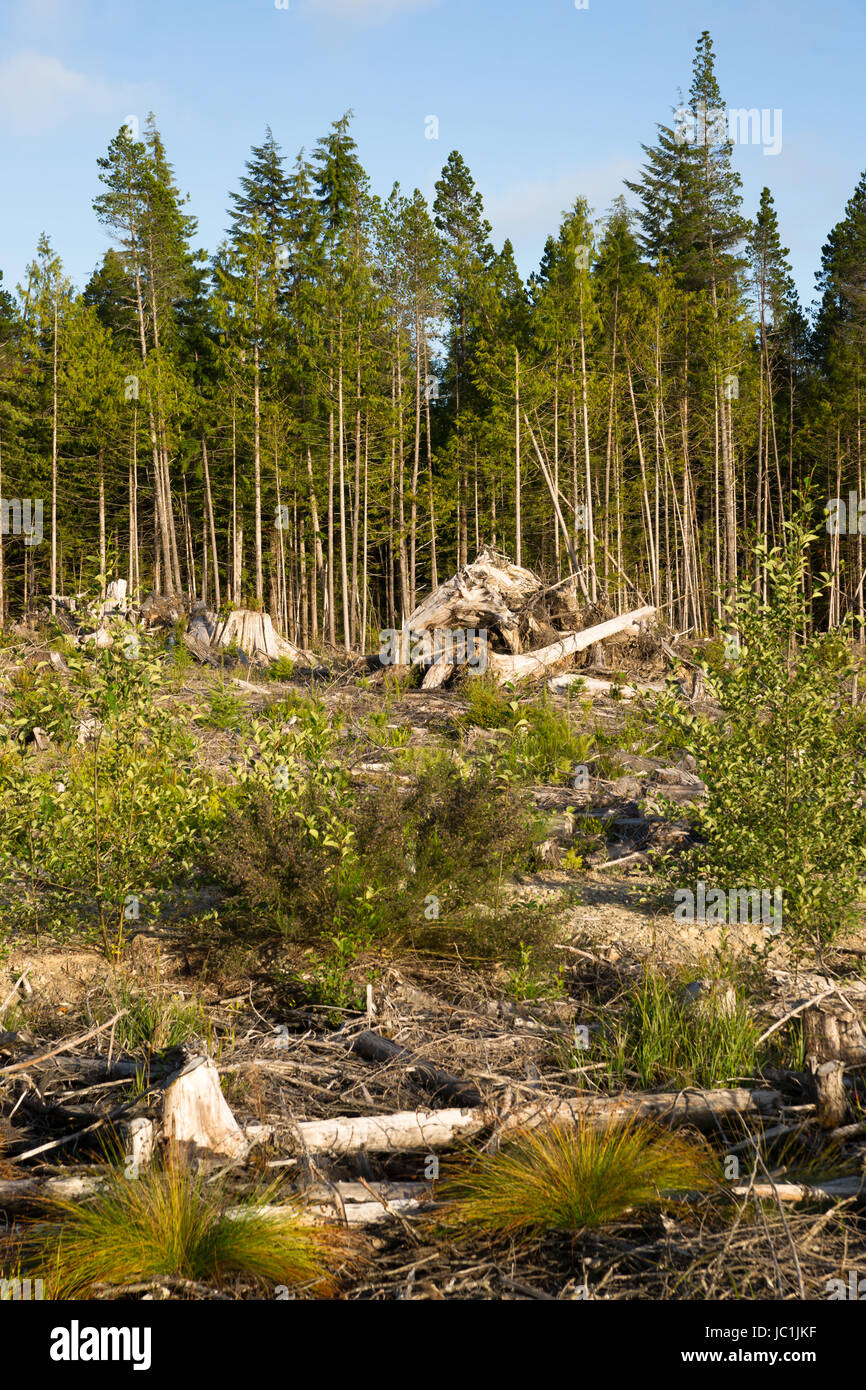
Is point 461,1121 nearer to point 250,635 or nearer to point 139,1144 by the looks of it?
point 139,1144

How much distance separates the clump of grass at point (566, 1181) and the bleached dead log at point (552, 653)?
10.7 metres

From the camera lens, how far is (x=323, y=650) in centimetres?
2039

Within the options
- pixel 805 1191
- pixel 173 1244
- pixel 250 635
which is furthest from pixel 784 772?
pixel 250 635

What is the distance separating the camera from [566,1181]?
124 inches

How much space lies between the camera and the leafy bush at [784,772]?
5.45m

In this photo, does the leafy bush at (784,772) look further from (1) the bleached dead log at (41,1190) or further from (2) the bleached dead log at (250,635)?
(2) the bleached dead log at (250,635)

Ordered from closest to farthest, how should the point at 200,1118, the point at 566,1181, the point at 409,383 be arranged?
the point at 566,1181, the point at 200,1118, the point at 409,383

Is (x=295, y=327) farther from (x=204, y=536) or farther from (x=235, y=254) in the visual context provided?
(x=204, y=536)

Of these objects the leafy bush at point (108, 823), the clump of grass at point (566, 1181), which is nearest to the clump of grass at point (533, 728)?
the leafy bush at point (108, 823)

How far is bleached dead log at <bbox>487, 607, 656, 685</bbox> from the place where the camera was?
14.3m

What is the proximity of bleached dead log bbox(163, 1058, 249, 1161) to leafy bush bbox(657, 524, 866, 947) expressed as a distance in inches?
126

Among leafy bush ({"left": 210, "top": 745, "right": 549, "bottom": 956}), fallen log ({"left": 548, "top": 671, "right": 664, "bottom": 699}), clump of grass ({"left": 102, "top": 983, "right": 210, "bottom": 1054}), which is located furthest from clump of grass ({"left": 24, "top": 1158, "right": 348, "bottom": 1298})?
fallen log ({"left": 548, "top": 671, "right": 664, "bottom": 699})

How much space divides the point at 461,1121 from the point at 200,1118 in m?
0.99

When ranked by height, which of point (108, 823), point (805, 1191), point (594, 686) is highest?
point (594, 686)
